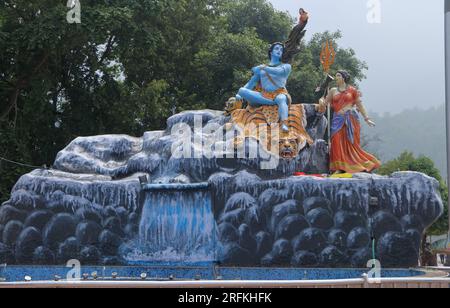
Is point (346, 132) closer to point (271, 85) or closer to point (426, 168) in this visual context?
point (271, 85)

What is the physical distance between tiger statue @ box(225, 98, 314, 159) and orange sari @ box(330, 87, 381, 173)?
0.47 meters

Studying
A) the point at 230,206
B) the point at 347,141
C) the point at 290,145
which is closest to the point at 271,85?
the point at 290,145

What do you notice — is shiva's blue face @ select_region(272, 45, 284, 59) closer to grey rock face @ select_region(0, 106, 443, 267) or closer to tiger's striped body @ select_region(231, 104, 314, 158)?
tiger's striped body @ select_region(231, 104, 314, 158)

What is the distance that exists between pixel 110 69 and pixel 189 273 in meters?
9.69

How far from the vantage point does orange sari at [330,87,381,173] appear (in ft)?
39.7

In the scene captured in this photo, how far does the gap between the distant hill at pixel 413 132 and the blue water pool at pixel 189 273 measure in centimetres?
3382

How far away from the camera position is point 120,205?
12.2 m

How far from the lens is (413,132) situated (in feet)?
162

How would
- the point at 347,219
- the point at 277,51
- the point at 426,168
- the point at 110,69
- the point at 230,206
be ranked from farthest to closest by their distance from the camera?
the point at 110,69
the point at 426,168
the point at 277,51
the point at 230,206
the point at 347,219

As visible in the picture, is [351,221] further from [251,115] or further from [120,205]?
[120,205]

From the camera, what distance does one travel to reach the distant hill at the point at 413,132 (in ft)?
149

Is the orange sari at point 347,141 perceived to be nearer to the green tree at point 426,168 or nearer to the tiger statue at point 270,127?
the tiger statue at point 270,127
